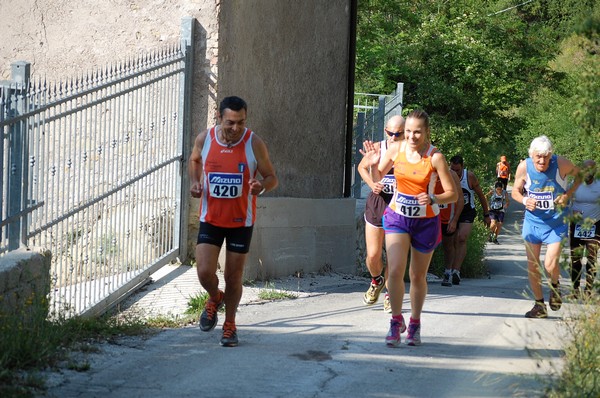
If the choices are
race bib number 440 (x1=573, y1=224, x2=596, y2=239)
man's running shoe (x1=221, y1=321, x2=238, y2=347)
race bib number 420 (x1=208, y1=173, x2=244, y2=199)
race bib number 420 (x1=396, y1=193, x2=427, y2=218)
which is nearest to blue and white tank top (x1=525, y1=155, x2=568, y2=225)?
race bib number 440 (x1=573, y1=224, x2=596, y2=239)

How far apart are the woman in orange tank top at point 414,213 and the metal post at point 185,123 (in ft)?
11.5

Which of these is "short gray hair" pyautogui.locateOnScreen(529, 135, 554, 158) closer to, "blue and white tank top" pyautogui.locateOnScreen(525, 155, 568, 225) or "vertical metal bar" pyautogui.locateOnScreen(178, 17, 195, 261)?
"blue and white tank top" pyautogui.locateOnScreen(525, 155, 568, 225)

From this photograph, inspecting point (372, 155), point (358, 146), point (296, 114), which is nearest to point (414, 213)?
point (372, 155)

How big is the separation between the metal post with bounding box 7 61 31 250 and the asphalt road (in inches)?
43.4

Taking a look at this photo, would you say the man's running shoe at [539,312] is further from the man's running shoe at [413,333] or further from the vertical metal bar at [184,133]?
the vertical metal bar at [184,133]

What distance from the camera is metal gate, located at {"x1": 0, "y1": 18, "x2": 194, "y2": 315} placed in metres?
7.51

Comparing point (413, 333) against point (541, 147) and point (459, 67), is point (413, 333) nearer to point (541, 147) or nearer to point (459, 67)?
point (541, 147)

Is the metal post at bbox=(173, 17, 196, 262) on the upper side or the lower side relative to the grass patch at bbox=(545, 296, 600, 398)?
upper

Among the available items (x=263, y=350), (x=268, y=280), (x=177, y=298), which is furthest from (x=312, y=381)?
(x=268, y=280)

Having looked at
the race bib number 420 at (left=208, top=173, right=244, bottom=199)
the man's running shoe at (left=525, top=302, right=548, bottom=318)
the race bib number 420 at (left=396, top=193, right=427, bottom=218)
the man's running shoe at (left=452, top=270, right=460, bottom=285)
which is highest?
the race bib number 420 at (left=208, top=173, right=244, bottom=199)

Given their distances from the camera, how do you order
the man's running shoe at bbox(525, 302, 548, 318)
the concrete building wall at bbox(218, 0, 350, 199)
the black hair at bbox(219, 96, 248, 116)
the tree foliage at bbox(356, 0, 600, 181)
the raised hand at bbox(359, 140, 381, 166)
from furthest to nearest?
the tree foliage at bbox(356, 0, 600, 181), the concrete building wall at bbox(218, 0, 350, 199), the man's running shoe at bbox(525, 302, 548, 318), the raised hand at bbox(359, 140, 381, 166), the black hair at bbox(219, 96, 248, 116)

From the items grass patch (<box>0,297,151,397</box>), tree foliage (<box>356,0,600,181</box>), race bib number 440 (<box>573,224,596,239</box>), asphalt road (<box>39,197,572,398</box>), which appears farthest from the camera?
tree foliage (<box>356,0,600,181</box>)

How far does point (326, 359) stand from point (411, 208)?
1467 millimetres

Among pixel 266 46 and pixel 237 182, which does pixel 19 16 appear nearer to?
pixel 266 46
